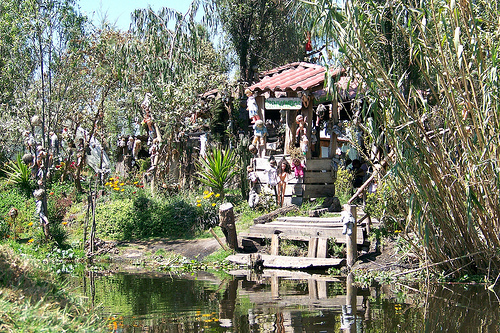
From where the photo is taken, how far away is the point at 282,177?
16.0 metres

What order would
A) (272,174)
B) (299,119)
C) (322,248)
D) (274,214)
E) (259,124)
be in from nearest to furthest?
1. (322,248)
2. (274,214)
3. (299,119)
4. (272,174)
5. (259,124)

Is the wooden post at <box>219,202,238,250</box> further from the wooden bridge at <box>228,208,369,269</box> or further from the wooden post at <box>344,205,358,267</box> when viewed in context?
the wooden post at <box>344,205,358,267</box>

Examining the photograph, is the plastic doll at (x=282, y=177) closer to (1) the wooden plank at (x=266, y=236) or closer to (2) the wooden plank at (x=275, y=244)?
(1) the wooden plank at (x=266, y=236)

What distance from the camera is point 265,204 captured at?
16.5 meters

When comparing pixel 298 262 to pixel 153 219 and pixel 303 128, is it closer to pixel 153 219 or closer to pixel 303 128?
pixel 303 128

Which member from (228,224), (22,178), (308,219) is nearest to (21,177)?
(22,178)

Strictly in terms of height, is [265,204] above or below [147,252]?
above

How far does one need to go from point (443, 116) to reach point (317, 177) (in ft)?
23.3

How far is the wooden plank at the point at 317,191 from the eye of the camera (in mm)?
15984

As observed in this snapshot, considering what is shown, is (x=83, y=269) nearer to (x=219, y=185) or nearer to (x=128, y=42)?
(x=219, y=185)

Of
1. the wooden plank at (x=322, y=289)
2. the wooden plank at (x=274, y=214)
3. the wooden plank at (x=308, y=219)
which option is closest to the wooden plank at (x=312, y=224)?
the wooden plank at (x=308, y=219)

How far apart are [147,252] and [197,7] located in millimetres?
8944

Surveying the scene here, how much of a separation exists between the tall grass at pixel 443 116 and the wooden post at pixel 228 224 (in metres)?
4.87

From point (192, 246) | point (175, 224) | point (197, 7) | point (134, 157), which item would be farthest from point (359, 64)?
point (134, 157)
